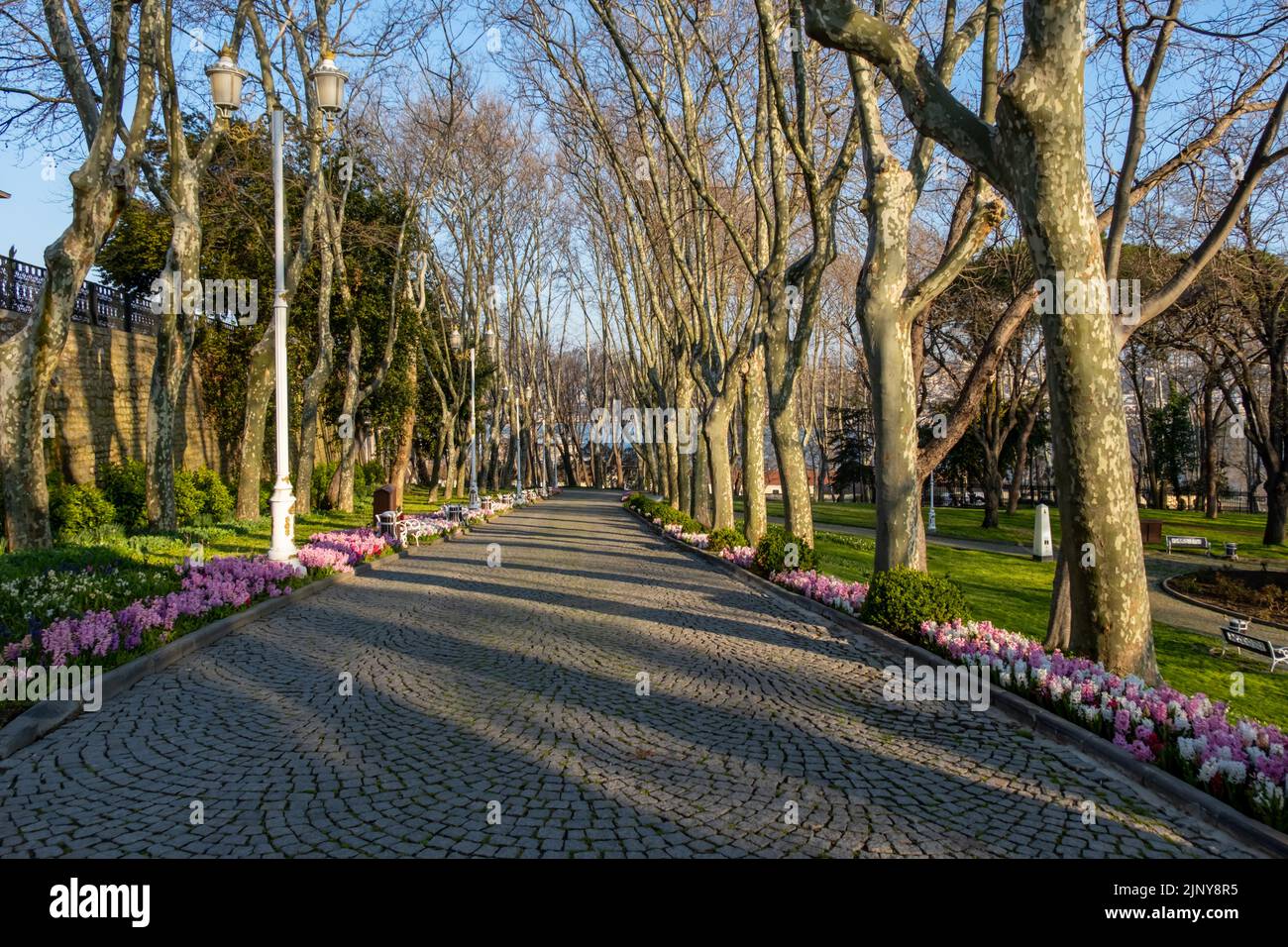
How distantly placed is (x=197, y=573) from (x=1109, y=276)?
437 inches

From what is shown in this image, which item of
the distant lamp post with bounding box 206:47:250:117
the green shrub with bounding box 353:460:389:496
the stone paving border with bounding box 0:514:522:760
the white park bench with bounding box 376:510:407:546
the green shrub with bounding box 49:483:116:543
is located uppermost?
the distant lamp post with bounding box 206:47:250:117

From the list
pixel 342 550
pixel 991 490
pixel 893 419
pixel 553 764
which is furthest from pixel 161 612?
pixel 991 490

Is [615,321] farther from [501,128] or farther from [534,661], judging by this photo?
[534,661]

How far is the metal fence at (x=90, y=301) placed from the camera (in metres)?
17.1

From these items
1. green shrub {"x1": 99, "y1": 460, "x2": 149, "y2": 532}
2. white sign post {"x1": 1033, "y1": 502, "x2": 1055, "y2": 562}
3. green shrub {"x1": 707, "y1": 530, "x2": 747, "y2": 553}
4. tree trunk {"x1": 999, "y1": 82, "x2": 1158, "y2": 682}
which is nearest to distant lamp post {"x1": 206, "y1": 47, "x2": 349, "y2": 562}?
green shrub {"x1": 99, "y1": 460, "x2": 149, "y2": 532}

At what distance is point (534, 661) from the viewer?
7.81m

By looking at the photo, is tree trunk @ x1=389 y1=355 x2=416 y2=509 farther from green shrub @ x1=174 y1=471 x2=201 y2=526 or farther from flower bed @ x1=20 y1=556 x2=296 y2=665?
flower bed @ x1=20 y1=556 x2=296 y2=665

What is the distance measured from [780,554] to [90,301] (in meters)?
17.7

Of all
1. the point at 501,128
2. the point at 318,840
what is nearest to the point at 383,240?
the point at 501,128

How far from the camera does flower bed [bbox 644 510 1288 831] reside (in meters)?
4.23

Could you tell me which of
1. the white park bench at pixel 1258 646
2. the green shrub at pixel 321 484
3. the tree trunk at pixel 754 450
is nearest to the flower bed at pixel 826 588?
the tree trunk at pixel 754 450

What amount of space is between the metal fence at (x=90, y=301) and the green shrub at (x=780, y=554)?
41.2 feet

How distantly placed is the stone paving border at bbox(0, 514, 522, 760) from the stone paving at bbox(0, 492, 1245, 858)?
0.39 feet

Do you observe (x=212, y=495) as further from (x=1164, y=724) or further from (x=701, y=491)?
(x=1164, y=724)
